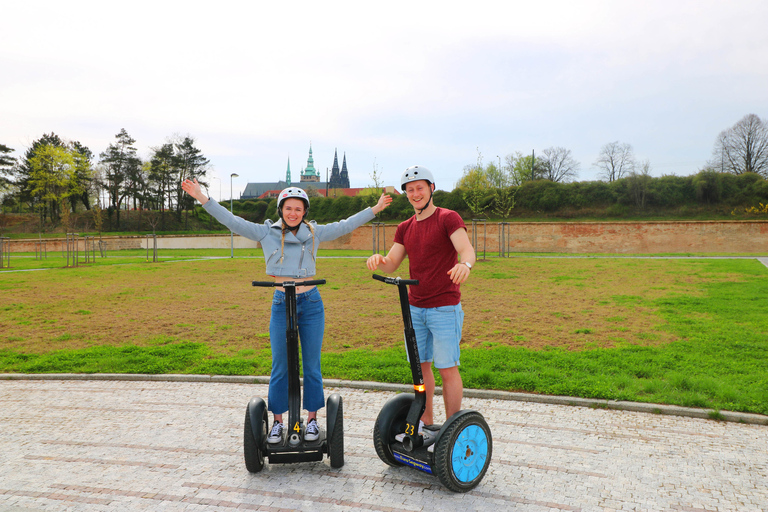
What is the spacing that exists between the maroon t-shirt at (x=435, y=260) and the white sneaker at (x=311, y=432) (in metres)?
1.15

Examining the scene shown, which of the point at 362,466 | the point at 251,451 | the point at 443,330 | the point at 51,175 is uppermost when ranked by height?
the point at 51,175

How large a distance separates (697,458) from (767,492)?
52cm

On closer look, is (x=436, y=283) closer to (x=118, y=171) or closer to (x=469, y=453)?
(x=469, y=453)

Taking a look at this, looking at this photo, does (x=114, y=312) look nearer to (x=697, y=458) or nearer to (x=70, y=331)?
(x=70, y=331)

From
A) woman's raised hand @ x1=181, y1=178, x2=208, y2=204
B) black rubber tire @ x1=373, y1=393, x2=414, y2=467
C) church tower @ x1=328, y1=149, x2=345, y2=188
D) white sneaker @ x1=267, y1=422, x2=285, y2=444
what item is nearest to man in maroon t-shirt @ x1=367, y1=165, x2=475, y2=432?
black rubber tire @ x1=373, y1=393, x2=414, y2=467

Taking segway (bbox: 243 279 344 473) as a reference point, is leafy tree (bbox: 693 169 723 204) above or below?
above

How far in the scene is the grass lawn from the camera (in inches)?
211

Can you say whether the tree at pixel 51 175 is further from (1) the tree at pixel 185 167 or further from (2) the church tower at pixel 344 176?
(2) the church tower at pixel 344 176

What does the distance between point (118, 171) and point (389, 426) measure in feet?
206

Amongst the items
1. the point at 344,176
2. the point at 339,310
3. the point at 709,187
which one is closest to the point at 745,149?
the point at 709,187

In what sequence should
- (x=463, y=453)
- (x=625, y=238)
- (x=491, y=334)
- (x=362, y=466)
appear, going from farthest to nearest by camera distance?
(x=625, y=238) → (x=491, y=334) → (x=362, y=466) → (x=463, y=453)

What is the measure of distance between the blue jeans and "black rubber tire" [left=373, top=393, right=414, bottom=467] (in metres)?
0.50

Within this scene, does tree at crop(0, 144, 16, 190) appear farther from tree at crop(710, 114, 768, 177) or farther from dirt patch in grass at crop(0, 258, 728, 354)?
tree at crop(710, 114, 768, 177)

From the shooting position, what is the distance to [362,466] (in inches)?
137
